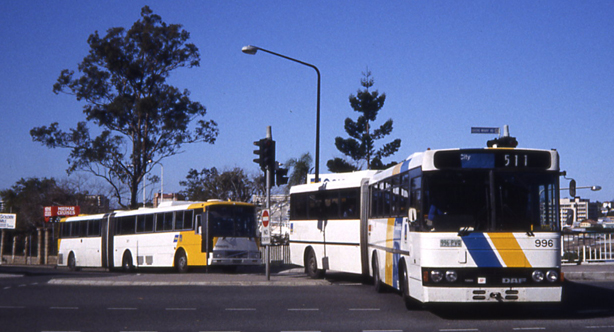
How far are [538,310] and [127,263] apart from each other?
24.3 m

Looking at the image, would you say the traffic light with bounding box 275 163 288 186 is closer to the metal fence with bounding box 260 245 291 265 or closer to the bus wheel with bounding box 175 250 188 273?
the bus wheel with bounding box 175 250 188 273

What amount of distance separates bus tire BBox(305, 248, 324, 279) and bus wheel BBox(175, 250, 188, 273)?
728cm

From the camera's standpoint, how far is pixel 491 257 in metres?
11.6

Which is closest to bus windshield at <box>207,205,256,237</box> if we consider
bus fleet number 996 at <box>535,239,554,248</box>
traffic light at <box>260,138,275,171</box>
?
traffic light at <box>260,138,275,171</box>

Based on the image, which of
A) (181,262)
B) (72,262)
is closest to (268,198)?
(181,262)

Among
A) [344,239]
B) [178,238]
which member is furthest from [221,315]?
[178,238]

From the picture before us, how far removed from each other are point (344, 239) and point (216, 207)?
28.7 ft

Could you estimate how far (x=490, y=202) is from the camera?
11906 mm

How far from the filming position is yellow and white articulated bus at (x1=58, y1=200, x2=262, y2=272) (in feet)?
91.2

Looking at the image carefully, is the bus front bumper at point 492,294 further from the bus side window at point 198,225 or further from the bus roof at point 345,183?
the bus side window at point 198,225

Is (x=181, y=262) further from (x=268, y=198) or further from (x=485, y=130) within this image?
(x=485, y=130)

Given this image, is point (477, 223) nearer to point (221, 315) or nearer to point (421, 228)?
point (421, 228)

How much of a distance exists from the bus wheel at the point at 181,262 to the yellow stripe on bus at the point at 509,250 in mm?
18968

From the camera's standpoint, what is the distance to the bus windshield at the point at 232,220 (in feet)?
91.2
